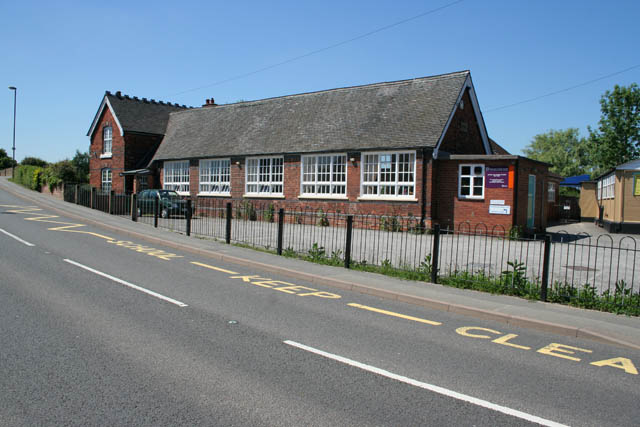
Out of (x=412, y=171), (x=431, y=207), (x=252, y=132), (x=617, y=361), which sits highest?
(x=252, y=132)

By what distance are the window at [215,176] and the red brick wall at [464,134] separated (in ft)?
41.5

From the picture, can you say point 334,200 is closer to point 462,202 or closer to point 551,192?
point 462,202

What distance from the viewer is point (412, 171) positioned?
20844 millimetres

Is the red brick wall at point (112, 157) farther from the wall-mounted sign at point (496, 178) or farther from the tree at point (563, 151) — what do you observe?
the tree at point (563, 151)

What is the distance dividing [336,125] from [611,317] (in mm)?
18110

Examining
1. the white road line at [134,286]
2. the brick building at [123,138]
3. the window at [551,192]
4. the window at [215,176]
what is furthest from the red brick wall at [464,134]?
the brick building at [123,138]

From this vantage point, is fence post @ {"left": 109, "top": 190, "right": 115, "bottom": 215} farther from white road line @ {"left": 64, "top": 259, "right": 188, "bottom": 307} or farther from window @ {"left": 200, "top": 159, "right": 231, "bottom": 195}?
white road line @ {"left": 64, "top": 259, "right": 188, "bottom": 307}

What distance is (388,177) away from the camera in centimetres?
2153

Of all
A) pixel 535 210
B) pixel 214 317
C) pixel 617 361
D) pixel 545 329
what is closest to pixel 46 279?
pixel 214 317

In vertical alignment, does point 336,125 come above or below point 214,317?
above

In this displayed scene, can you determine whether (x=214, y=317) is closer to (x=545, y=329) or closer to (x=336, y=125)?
(x=545, y=329)

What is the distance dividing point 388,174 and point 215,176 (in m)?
11.8

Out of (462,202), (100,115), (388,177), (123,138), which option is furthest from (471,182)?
(100,115)

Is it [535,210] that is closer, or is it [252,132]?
[535,210]
